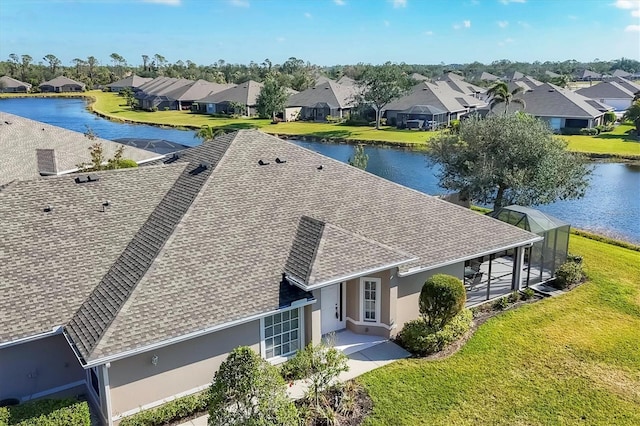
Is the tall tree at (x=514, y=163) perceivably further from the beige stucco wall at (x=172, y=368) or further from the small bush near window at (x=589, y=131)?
the small bush near window at (x=589, y=131)

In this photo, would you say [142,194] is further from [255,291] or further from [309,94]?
[309,94]

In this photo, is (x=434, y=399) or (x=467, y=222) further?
(x=467, y=222)

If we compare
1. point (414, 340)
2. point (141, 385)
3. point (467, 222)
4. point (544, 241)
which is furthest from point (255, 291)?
point (544, 241)

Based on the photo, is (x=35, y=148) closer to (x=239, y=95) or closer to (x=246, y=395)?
(x=246, y=395)

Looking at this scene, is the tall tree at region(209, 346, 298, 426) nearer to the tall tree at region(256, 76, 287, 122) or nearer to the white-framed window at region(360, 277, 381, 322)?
the white-framed window at region(360, 277, 381, 322)

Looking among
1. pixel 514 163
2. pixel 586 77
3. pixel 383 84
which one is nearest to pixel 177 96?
pixel 383 84
